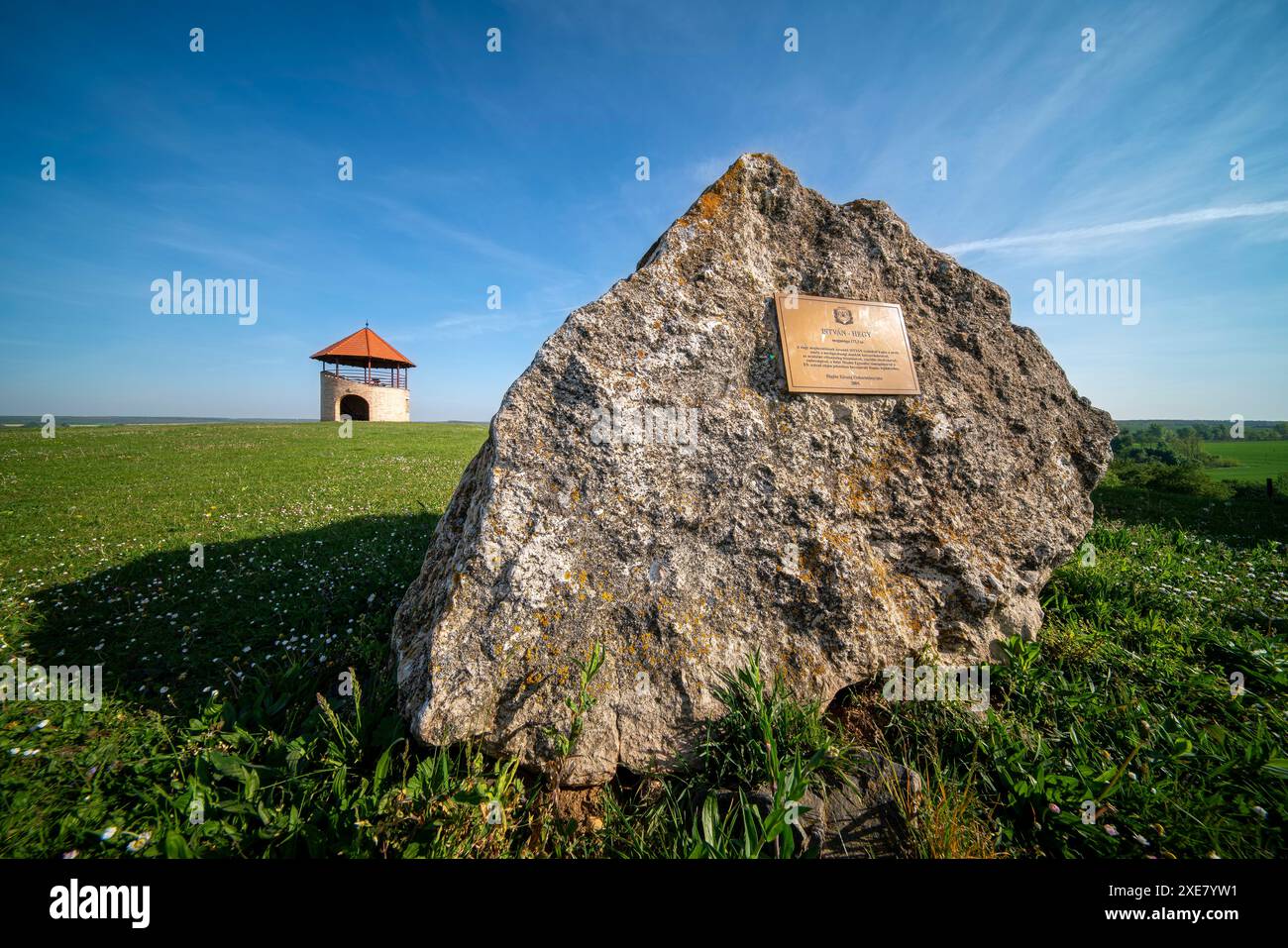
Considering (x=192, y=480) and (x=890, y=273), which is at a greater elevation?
(x=890, y=273)

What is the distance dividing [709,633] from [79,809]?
413cm

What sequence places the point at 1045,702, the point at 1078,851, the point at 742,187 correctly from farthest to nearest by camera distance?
the point at 742,187 < the point at 1045,702 < the point at 1078,851

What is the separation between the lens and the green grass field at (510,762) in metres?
2.65

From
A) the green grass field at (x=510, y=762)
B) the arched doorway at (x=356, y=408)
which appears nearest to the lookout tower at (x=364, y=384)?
the arched doorway at (x=356, y=408)

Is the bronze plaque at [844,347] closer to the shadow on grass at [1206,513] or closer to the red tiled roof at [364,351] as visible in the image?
the shadow on grass at [1206,513]

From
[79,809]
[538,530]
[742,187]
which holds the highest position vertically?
[742,187]

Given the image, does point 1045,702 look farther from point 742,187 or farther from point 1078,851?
point 742,187

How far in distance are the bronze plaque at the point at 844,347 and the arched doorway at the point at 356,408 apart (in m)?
44.6
